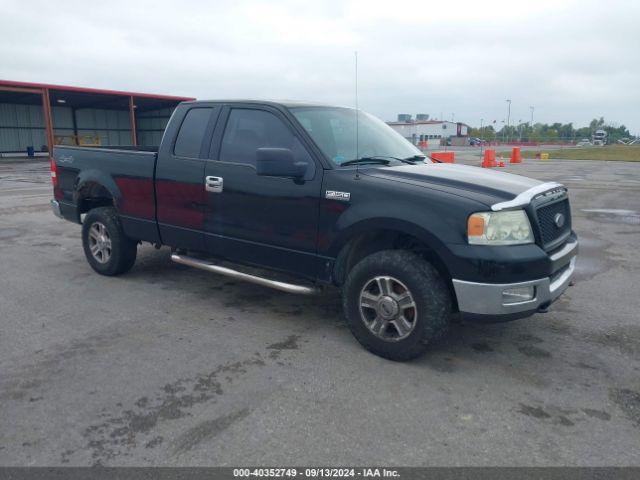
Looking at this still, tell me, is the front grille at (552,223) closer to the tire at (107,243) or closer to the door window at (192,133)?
the door window at (192,133)

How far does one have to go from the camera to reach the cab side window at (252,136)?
4.38m

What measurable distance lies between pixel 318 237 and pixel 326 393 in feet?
4.18

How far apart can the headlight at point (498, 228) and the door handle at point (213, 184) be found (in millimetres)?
2241

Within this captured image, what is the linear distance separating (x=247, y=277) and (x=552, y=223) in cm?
246

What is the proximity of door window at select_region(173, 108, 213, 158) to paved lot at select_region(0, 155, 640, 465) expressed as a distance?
1428 mm

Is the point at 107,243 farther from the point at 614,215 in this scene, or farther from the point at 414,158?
the point at 614,215

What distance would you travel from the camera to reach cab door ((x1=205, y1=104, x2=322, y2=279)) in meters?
4.20

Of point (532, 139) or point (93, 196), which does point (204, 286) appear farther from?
point (532, 139)

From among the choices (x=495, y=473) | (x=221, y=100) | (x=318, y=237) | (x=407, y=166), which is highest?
(x=221, y=100)

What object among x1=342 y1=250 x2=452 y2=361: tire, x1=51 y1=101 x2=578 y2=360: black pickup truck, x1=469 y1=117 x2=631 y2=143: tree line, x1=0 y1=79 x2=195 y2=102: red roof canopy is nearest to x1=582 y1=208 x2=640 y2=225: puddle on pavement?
x1=51 y1=101 x2=578 y2=360: black pickup truck

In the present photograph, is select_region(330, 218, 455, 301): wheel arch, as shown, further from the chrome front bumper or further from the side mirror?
the side mirror

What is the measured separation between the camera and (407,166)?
4.44 metres

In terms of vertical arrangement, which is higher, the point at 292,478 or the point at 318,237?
the point at 318,237

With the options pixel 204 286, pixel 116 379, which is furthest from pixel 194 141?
pixel 116 379
